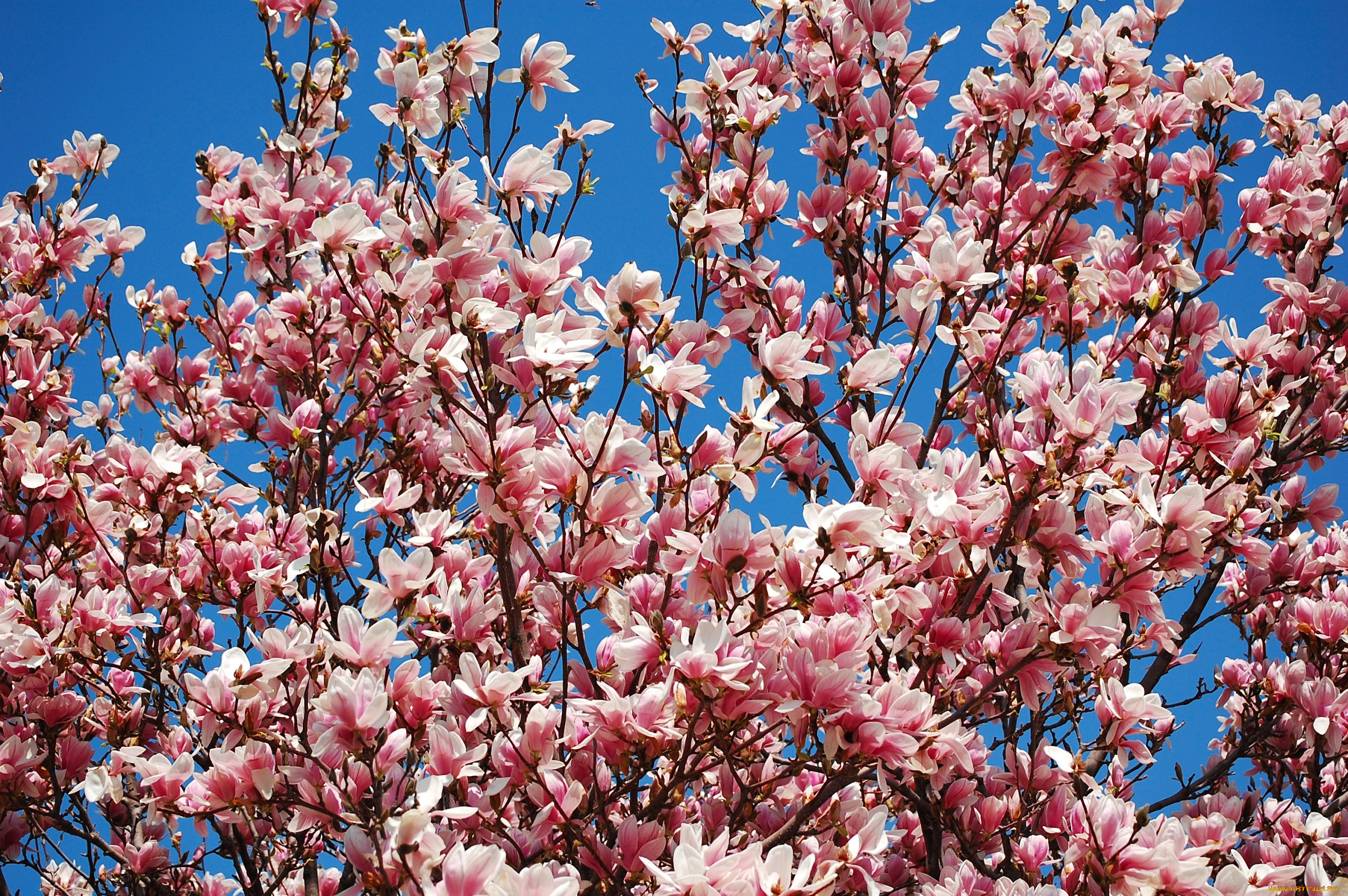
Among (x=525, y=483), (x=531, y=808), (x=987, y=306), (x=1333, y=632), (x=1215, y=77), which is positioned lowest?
(x=531, y=808)

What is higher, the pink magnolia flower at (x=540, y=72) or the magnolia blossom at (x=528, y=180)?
the pink magnolia flower at (x=540, y=72)

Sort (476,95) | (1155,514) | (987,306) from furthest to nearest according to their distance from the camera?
(987,306)
(476,95)
(1155,514)

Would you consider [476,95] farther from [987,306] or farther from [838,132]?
[987,306]

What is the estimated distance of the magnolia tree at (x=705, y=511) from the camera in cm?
244

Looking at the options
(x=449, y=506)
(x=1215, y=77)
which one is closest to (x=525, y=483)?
(x=449, y=506)

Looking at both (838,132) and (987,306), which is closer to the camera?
(838,132)

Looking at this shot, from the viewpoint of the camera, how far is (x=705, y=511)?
2898 mm

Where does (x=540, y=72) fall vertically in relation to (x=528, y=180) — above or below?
above

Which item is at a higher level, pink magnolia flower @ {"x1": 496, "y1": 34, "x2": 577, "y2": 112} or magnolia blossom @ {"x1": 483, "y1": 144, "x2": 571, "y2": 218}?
pink magnolia flower @ {"x1": 496, "y1": 34, "x2": 577, "y2": 112}

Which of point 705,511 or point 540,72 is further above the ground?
point 540,72

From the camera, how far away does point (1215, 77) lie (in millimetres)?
3842

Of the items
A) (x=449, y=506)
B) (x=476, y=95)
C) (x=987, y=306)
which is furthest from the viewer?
(x=987, y=306)

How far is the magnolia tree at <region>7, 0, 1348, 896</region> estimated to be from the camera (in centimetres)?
244

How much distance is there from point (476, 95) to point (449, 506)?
1.63 metres
